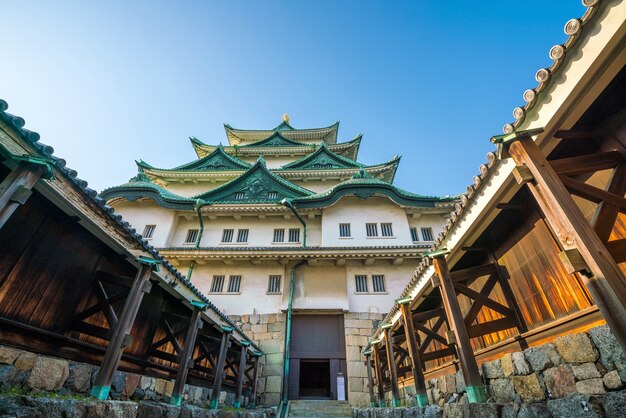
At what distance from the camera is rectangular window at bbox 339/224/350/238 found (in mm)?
17272

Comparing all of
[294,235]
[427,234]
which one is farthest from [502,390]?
[294,235]

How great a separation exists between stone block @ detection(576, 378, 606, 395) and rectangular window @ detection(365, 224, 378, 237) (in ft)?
45.8

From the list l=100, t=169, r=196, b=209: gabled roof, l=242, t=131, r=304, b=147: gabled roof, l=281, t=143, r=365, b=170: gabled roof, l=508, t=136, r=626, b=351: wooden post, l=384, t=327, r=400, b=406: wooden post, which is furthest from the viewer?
l=242, t=131, r=304, b=147: gabled roof

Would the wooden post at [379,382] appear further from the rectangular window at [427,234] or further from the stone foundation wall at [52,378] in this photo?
the rectangular window at [427,234]

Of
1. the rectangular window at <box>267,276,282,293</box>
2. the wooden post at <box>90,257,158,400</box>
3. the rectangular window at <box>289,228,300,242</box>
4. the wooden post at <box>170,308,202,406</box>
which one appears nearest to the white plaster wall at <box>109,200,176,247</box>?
the rectangular window at <box>267,276,282,293</box>

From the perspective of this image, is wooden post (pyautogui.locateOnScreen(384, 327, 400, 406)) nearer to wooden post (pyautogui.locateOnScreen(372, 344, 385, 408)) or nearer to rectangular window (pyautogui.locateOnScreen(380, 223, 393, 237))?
wooden post (pyautogui.locateOnScreen(372, 344, 385, 408))

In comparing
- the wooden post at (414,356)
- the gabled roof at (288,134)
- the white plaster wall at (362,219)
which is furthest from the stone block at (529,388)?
the gabled roof at (288,134)

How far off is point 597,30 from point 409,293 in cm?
607

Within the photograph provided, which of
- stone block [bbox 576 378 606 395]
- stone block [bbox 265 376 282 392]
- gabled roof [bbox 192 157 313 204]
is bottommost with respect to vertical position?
stone block [bbox 576 378 606 395]

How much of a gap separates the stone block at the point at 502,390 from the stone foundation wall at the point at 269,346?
1022 cm

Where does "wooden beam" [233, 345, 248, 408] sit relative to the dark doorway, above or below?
below

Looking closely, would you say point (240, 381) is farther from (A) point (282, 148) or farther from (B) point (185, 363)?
(A) point (282, 148)

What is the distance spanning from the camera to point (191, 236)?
59.7ft

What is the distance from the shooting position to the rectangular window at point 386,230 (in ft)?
56.2
